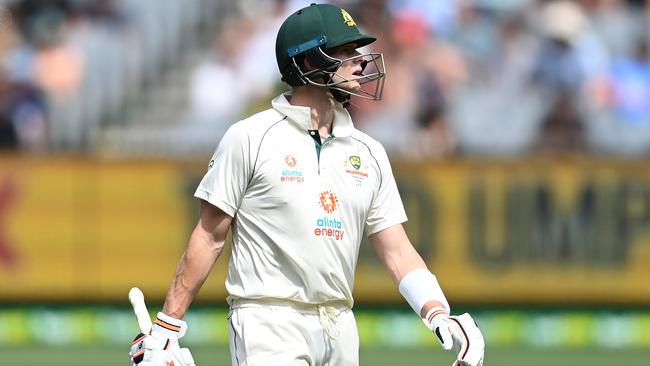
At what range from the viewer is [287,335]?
15.8ft

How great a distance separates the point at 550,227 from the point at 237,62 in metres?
2.76

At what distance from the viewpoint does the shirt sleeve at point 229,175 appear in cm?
479

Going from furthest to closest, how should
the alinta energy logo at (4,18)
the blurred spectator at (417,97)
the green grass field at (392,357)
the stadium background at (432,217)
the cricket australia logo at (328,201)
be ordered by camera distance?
the alinta energy logo at (4,18)
the blurred spectator at (417,97)
the stadium background at (432,217)
the green grass field at (392,357)
the cricket australia logo at (328,201)

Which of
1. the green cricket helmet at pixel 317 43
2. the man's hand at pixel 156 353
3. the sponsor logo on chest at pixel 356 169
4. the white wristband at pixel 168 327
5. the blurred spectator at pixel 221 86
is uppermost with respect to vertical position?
the green cricket helmet at pixel 317 43

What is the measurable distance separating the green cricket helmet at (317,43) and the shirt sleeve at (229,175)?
0.33m

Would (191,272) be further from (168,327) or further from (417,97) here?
(417,97)

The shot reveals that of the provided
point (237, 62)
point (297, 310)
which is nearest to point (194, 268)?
point (297, 310)

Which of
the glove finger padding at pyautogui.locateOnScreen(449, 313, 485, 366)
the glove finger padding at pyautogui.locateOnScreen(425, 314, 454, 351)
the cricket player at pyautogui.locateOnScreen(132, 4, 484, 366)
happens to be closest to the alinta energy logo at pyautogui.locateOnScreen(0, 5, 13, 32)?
the cricket player at pyautogui.locateOnScreen(132, 4, 484, 366)

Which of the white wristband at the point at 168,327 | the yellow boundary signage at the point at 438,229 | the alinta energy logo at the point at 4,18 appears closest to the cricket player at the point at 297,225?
the white wristband at the point at 168,327

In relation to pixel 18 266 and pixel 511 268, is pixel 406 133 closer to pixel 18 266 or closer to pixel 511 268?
pixel 511 268

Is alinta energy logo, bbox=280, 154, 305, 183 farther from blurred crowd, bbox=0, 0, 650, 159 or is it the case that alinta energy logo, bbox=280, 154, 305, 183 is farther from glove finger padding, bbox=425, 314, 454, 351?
blurred crowd, bbox=0, 0, 650, 159

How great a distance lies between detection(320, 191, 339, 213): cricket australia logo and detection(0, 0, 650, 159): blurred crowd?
5832 mm

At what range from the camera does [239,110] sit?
11.2 metres

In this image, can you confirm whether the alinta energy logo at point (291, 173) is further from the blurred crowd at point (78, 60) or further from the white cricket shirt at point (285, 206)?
the blurred crowd at point (78, 60)
